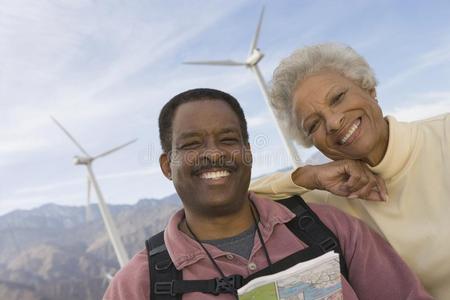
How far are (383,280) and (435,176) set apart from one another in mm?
1080

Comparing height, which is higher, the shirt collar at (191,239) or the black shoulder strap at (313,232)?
the shirt collar at (191,239)

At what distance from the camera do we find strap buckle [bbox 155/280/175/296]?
322cm

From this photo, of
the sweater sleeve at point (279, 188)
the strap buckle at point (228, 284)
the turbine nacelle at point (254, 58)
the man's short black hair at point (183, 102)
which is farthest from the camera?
the turbine nacelle at point (254, 58)

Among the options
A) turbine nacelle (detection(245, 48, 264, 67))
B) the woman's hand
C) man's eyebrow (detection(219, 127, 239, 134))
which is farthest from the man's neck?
turbine nacelle (detection(245, 48, 264, 67))

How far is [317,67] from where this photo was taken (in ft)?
13.9

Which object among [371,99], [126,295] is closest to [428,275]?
[371,99]

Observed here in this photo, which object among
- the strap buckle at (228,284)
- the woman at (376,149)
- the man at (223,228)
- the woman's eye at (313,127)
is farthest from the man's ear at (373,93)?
the strap buckle at (228,284)

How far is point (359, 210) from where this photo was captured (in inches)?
172

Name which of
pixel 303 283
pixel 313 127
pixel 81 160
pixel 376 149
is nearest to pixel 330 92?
pixel 313 127

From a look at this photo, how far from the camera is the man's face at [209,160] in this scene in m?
3.67

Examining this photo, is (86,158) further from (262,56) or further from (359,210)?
(359,210)

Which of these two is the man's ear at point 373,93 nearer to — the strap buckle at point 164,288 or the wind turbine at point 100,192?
the strap buckle at point 164,288

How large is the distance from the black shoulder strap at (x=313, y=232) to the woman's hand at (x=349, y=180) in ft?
1.30

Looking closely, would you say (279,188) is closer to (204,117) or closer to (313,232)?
(313,232)
